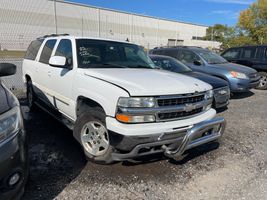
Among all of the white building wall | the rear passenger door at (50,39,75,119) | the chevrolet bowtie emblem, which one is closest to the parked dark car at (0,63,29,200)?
the rear passenger door at (50,39,75,119)

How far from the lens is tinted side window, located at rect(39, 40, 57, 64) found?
5067 millimetres

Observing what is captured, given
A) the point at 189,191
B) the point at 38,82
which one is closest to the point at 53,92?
the point at 38,82

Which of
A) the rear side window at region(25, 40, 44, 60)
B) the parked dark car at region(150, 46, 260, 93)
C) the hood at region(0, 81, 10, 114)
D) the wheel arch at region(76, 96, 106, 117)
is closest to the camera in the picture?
the hood at region(0, 81, 10, 114)

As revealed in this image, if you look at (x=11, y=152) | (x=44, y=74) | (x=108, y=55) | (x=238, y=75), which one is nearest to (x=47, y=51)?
(x=44, y=74)

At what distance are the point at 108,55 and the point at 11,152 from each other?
262 centimetres

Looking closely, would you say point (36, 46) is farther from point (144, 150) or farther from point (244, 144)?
point (244, 144)

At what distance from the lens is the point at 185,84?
3480mm

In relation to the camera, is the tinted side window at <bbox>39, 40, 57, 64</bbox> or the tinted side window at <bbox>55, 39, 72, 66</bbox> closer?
the tinted side window at <bbox>55, 39, 72, 66</bbox>

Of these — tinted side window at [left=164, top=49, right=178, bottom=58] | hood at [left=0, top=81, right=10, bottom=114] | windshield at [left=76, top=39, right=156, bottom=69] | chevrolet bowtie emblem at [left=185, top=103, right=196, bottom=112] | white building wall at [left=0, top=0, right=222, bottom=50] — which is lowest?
Answer: chevrolet bowtie emblem at [left=185, top=103, right=196, bottom=112]

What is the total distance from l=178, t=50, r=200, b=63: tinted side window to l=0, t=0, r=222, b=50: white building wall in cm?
2407

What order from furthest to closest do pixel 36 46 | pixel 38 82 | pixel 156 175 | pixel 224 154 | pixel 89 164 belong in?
pixel 36 46, pixel 38 82, pixel 224 154, pixel 89 164, pixel 156 175

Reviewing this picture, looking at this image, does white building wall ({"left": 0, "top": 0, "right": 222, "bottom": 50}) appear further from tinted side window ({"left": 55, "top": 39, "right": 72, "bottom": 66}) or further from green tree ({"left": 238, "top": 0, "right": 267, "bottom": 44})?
tinted side window ({"left": 55, "top": 39, "right": 72, "bottom": 66})

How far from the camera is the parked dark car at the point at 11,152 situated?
2.11 meters

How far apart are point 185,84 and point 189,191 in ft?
A: 4.57
